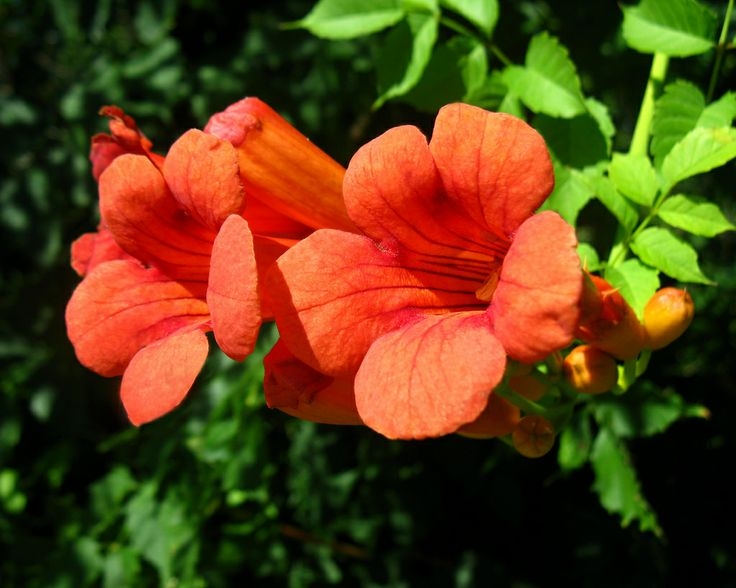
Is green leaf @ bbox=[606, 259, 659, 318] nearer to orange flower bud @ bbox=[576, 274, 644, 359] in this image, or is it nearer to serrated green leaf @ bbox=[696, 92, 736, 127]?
orange flower bud @ bbox=[576, 274, 644, 359]

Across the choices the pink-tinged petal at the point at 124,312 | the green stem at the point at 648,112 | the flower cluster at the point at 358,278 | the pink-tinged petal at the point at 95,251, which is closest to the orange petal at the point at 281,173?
the flower cluster at the point at 358,278

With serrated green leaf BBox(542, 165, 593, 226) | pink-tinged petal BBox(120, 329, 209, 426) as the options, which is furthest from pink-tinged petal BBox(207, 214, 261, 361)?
serrated green leaf BBox(542, 165, 593, 226)

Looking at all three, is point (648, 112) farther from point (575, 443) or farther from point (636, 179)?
point (575, 443)

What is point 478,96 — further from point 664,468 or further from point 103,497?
point 103,497

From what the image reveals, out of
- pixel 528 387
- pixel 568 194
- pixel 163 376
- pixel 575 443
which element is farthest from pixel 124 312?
pixel 575 443

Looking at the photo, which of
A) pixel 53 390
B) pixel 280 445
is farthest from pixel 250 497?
pixel 53 390

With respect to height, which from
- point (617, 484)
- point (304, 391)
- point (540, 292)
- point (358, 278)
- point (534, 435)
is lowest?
point (617, 484)
